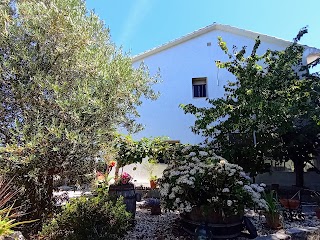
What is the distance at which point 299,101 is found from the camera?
32.8ft

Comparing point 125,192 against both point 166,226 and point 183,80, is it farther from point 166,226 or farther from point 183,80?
point 183,80

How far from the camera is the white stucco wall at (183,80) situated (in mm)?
14273

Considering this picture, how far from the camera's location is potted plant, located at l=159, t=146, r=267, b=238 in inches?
235

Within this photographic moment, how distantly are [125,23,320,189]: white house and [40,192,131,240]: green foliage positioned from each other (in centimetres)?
856

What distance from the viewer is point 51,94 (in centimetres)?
535

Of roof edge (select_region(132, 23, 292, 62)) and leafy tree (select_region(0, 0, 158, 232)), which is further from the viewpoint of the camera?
roof edge (select_region(132, 23, 292, 62))

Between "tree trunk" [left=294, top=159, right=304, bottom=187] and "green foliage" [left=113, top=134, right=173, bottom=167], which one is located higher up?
"green foliage" [left=113, top=134, right=173, bottom=167]

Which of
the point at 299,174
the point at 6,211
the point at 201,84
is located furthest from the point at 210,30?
the point at 6,211

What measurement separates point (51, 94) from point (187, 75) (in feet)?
33.4

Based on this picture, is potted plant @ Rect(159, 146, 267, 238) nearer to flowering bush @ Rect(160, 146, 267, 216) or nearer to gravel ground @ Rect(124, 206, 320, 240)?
flowering bush @ Rect(160, 146, 267, 216)

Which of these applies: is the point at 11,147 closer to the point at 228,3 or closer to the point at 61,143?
the point at 61,143

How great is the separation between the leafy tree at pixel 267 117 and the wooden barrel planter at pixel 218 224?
3956mm

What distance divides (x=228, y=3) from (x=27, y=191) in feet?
35.2

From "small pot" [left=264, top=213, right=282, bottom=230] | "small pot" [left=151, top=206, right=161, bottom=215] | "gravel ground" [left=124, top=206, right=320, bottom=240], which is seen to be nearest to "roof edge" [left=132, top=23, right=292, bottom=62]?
"small pot" [left=151, top=206, right=161, bottom=215]
